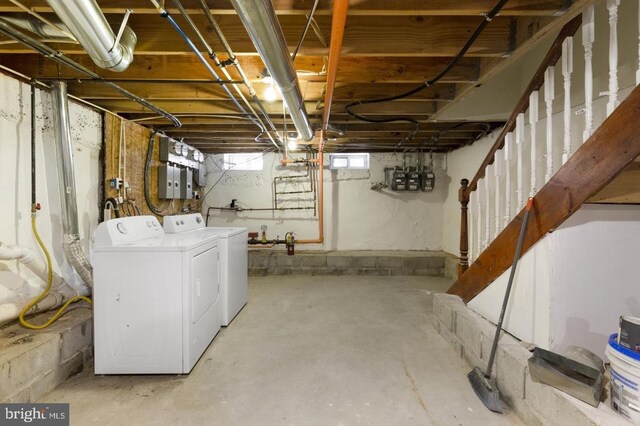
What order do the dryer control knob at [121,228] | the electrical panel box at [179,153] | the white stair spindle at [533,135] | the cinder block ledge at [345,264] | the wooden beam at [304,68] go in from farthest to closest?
the cinder block ledge at [345,264], the electrical panel box at [179,153], the wooden beam at [304,68], the dryer control knob at [121,228], the white stair spindle at [533,135]

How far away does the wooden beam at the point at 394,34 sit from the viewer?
1.63m

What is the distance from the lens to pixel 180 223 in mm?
2674

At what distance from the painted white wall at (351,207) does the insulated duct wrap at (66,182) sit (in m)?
2.71

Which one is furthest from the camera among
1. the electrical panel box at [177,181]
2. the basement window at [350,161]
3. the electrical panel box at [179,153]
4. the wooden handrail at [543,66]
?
the basement window at [350,161]

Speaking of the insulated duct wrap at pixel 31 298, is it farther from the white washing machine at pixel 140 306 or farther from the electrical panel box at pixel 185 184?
the electrical panel box at pixel 185 184

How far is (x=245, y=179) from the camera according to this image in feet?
15.8

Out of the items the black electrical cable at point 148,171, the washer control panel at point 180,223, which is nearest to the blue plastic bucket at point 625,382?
the washer control panel at point 180,223

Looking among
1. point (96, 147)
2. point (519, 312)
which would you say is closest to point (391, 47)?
point (519, 312)

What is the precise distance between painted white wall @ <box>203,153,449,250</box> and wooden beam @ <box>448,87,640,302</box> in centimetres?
301

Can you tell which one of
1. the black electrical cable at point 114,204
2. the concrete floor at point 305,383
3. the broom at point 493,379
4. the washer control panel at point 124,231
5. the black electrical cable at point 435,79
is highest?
the black electrical cable at point 435,79

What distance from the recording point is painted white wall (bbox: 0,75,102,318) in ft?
6.08

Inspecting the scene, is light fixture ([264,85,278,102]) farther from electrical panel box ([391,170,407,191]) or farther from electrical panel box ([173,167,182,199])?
electrical panel box ([391,170,407,191])

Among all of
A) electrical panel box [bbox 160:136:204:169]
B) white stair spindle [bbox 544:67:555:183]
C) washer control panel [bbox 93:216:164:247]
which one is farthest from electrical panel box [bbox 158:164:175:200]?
white stair spindle [bbox 544:67:555:183]

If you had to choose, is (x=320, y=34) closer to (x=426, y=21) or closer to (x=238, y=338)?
(x=426, y=21)
